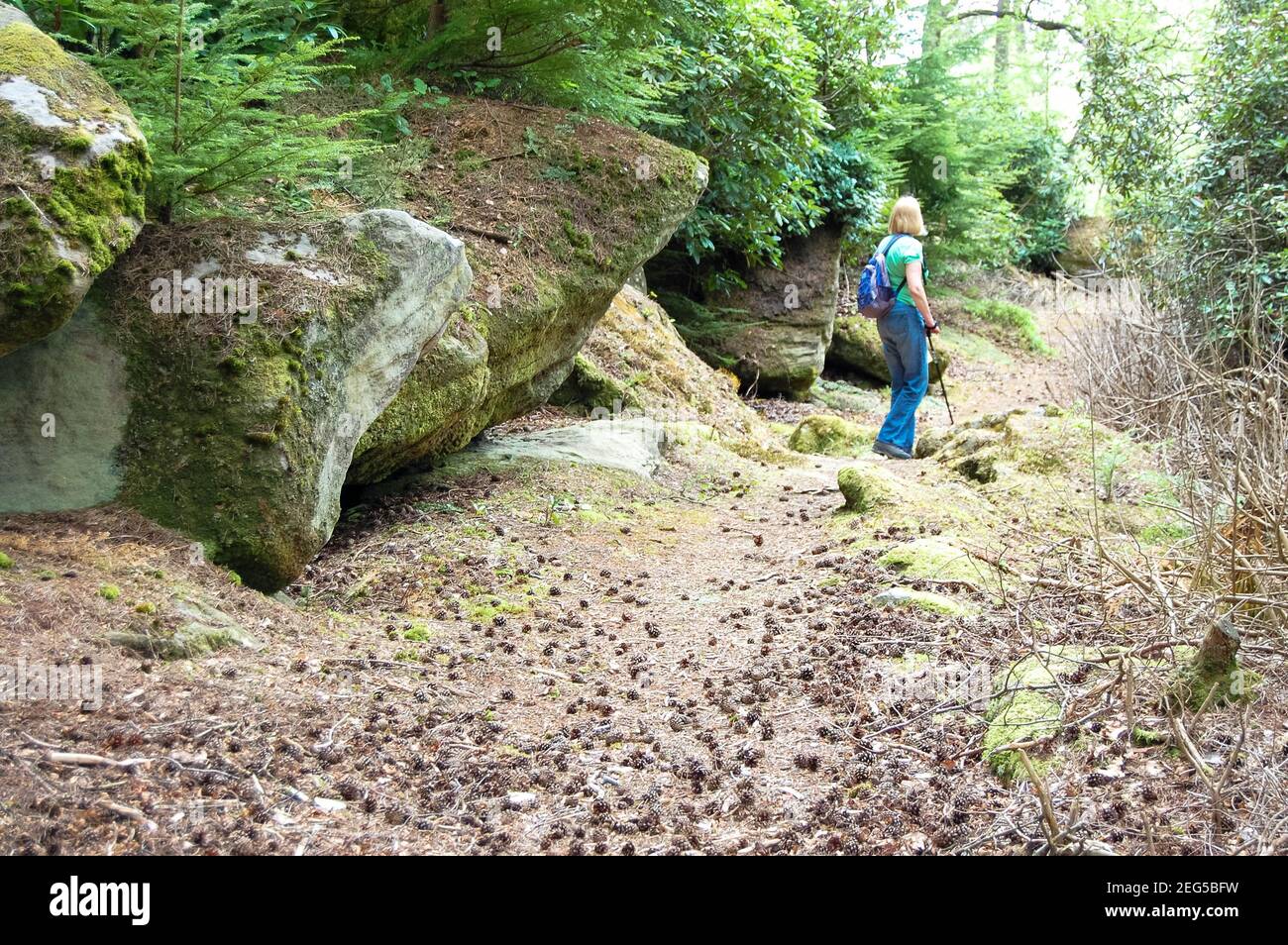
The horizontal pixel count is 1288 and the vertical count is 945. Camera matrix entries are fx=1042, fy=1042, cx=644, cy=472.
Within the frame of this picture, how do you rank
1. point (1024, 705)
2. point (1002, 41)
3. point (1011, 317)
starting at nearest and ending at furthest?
point (1024, 705)
point (1011, 317)
point (1002, 41)

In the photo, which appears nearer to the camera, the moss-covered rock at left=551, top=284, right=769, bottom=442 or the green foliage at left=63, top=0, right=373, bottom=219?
the green foliage at left=63, top=0, right=373, bottom=219

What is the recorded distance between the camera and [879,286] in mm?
9367

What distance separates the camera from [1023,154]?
24109 mm

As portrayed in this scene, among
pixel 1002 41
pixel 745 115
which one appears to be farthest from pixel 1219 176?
pixel 1002 41

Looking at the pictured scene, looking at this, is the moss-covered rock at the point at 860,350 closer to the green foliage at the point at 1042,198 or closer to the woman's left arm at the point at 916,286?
the woman's left arm at the point at 916,286

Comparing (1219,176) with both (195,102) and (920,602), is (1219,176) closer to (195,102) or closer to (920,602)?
(920,602)

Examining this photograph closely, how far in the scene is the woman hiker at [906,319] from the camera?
9227mm

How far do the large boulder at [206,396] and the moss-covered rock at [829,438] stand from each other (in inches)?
249

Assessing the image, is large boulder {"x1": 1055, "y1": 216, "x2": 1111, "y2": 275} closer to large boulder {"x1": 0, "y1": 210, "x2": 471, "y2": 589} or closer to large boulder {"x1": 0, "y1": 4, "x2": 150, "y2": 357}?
large boulder {"x1": 0, "y1": 210, "x2": 471, "y2": 589}

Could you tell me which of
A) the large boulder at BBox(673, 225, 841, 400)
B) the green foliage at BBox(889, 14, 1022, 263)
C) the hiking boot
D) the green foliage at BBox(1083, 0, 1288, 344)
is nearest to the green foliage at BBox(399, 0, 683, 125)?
the hiking boot

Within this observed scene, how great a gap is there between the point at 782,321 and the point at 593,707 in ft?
34.6

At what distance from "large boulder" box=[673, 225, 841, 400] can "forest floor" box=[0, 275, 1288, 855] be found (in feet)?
24.2

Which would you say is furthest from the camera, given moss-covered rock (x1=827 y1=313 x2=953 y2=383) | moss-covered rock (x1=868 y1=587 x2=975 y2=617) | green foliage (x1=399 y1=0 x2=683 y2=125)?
moss-covered rock (x1=827 y1=313 x2=953 y2=383)

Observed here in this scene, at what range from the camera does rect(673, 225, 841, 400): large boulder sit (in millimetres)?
13812
